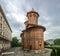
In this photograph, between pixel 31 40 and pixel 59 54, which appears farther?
pixel 31 40

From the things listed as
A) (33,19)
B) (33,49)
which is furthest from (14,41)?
(33,49)

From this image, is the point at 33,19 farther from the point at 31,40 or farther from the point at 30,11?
the point at 31,40

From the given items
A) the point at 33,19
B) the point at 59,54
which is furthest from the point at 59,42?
the point at 59,54

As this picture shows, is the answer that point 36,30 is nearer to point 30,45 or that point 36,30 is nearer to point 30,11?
point 30,45

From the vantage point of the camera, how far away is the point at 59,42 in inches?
5108

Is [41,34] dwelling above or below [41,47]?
above

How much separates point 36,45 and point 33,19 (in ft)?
33.5

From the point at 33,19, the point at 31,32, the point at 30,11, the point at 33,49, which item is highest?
the point at 30,11

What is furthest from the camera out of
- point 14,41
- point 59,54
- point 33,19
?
point 14,41

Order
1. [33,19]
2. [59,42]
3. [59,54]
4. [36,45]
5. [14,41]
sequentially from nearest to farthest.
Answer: [59,54], [36,45], [33,19], [14,41], [59,42]

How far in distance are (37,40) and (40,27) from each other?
362 centimetres

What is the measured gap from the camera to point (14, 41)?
2894 inches

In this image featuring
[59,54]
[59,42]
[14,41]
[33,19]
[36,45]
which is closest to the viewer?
[59,54]

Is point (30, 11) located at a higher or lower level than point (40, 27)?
higher
